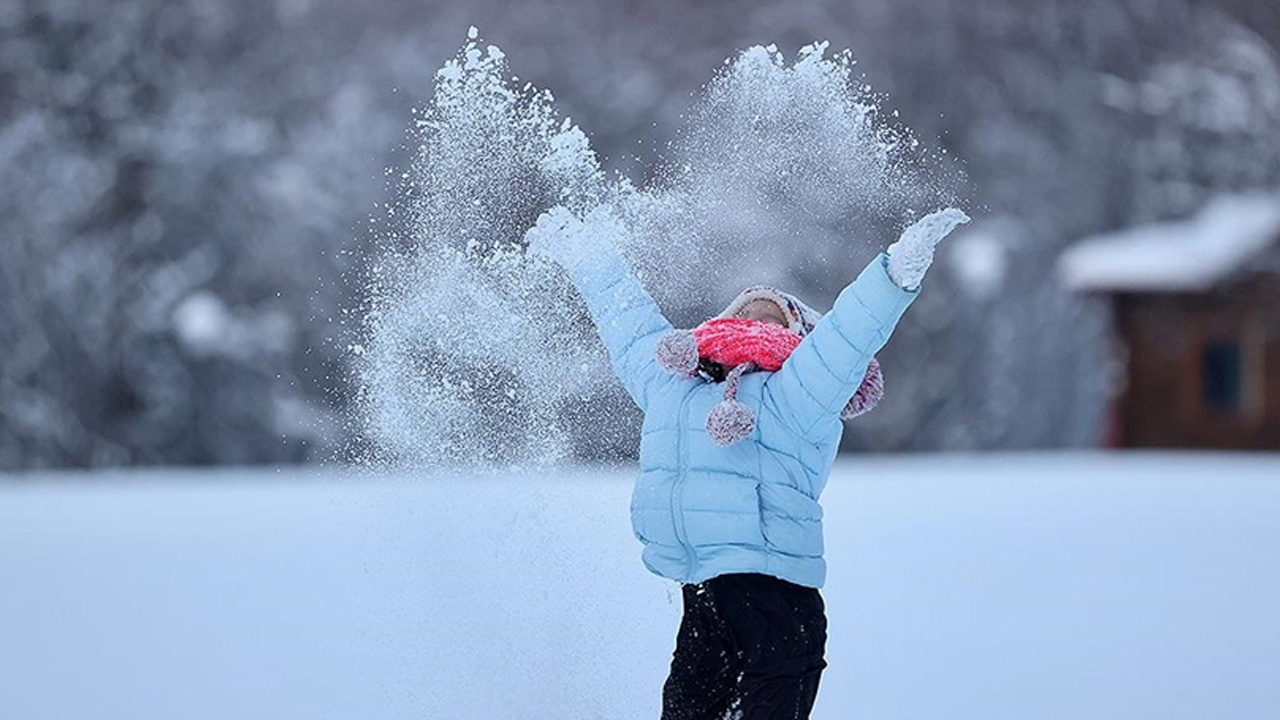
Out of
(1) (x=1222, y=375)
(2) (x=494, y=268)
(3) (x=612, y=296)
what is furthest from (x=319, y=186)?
(3) (x=612, y=296)

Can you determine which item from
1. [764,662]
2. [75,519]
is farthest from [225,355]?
[764,662]

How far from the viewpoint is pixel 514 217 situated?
4953 mm

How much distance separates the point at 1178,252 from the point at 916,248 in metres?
21.6

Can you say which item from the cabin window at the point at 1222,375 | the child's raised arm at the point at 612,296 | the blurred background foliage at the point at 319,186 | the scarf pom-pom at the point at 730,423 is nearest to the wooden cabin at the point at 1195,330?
the cabin window at the point at 1222,375

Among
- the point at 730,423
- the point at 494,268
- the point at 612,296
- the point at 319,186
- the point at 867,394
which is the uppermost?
the point at 319,186

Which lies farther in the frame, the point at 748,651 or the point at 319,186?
the point at 319,186

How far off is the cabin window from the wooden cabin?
0.01m

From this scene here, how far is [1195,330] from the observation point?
23641mm

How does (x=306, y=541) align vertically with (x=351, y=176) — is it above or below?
below

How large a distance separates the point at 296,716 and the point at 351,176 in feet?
60.3

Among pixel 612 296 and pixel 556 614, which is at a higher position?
pixel 612 296

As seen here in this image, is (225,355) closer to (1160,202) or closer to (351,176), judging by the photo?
(351,176)

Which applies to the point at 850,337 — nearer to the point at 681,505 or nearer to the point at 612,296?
Answer: the point at 681,505

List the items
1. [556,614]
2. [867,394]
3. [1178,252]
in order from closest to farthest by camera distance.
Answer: [867,394], [556,614], [1178,252]
